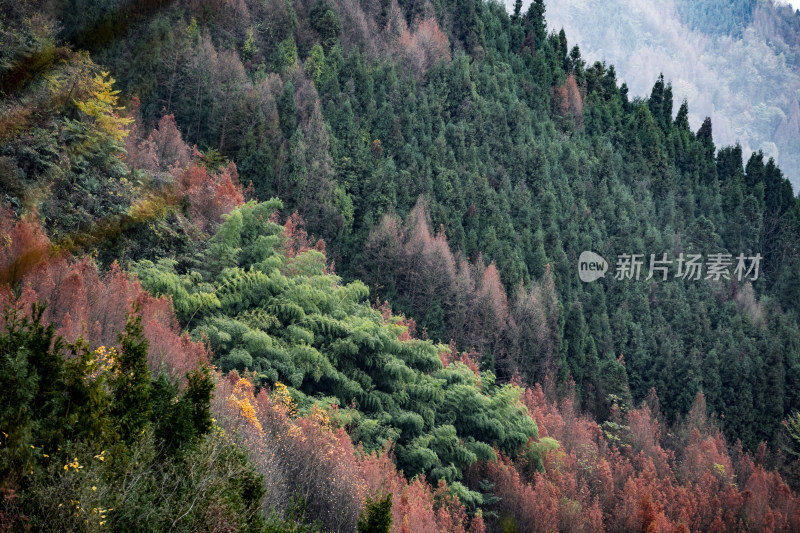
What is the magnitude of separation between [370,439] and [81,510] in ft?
36.1

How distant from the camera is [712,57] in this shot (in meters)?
188

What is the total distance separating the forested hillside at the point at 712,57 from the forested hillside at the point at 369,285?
111 metres

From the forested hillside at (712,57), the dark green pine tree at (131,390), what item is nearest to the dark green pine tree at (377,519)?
the dark green pine tree at (131,390)

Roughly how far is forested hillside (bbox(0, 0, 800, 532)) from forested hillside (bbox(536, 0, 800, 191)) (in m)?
111

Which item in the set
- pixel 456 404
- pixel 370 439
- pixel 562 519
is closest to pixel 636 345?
pixel 562 519

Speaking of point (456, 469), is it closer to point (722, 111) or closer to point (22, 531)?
point (22, 531)

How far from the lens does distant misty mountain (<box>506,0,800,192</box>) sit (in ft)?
548

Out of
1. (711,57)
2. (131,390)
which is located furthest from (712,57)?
(131,390)

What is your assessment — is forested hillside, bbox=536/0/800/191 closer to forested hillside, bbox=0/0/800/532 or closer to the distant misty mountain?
the distant misty mountain

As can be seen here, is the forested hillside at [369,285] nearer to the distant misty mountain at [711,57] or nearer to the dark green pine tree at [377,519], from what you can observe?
the dark green pine tree at [377,519]

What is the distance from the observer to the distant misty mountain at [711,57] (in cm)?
16700

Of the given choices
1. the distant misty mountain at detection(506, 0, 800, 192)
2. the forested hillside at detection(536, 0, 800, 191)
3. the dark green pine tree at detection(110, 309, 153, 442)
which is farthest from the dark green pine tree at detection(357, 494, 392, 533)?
the distant misty mountain at detection(506, 0, 800, 192)

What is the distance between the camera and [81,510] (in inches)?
221

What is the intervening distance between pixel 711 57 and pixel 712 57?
294 millimetres
